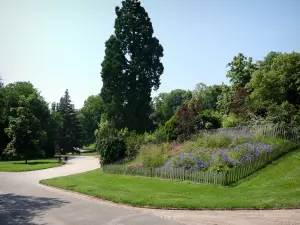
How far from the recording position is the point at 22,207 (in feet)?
46.3

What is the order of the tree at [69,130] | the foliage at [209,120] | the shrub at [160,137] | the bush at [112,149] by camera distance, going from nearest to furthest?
the bush at [112,149]
the foliage at [209,120]
the shrub at [160,137]
the tree at [69,130]

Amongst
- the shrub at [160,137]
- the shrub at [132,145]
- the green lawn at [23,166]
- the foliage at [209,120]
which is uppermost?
the foliage at [209,120]

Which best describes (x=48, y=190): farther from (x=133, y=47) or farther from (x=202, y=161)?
(x=133, y=47)

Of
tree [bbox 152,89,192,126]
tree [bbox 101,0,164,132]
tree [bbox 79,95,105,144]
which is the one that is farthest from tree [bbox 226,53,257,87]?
tree [bbox 79,95,105,144]

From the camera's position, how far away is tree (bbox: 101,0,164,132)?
151 ft

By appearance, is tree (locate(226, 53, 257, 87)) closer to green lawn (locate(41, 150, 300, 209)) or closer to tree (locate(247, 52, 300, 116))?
tree (locate(247, 52, 300, 116))

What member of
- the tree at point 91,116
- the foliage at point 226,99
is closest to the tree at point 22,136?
the foliage at point 226,99

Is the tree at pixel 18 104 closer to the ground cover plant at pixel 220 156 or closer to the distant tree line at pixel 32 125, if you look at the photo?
the distant tree line at pixel 32 125

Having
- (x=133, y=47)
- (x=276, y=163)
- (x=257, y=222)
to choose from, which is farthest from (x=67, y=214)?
(x=133, y=47)

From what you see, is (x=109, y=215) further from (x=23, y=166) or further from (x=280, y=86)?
(x=23, y=166)

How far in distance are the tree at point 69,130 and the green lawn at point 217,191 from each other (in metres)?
54.1

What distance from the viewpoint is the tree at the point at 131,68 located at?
4616 centimetres

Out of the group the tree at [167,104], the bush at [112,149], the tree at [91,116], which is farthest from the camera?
the tree at [91,116]

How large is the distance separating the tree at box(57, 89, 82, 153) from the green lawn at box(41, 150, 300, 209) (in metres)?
54.1
